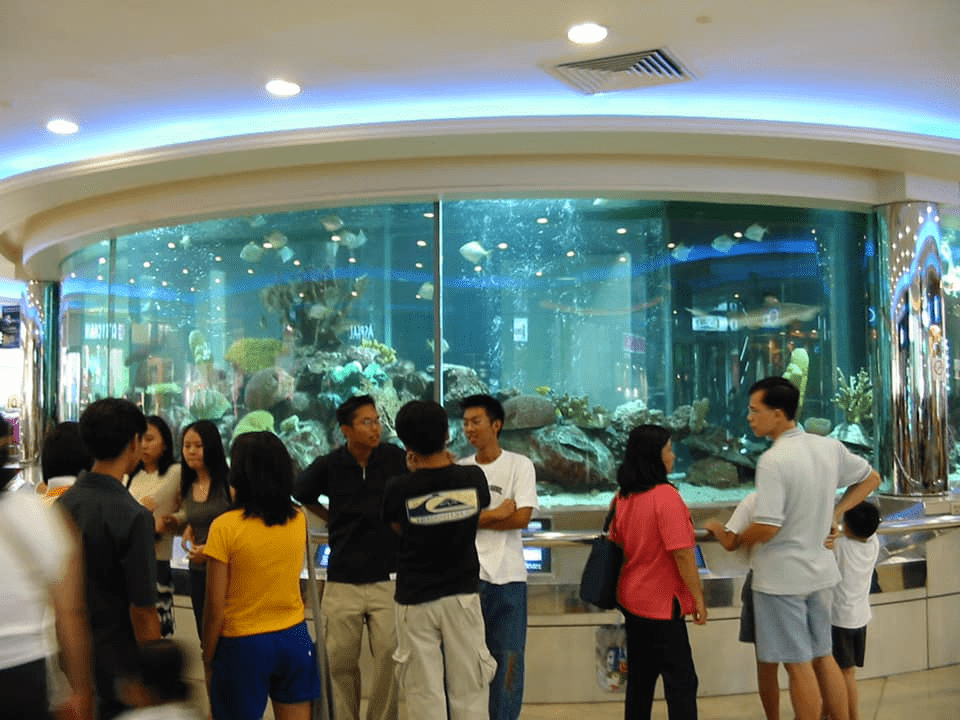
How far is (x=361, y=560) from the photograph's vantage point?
3.72 meters

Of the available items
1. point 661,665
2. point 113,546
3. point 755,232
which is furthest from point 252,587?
point 755,232

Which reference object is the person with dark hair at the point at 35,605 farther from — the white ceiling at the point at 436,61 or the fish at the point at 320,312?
the fish at the point at 320,312

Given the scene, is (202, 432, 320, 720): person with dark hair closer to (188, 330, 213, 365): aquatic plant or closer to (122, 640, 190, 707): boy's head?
(122, 640, 190, 707): boy's head

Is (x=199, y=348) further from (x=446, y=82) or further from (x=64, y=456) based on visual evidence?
(x=64, y=456)

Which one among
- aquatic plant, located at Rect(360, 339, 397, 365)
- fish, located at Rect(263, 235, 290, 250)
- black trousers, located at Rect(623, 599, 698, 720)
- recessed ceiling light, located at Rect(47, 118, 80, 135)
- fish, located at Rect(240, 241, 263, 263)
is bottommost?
black trousers, located at Rect(623, 599, 698, 720)

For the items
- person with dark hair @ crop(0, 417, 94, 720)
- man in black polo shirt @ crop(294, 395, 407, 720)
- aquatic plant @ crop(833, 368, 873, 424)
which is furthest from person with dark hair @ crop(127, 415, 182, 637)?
aquatic plant @ crop(833, 368, 873, 424)

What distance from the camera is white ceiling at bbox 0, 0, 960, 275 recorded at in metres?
4.54

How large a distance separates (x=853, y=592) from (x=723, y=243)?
3239 millimetres

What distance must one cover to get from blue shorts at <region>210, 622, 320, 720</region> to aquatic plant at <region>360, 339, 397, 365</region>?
157 inches

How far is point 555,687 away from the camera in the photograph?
16.3 ft

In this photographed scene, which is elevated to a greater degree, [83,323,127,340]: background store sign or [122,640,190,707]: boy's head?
[83,323,127,340]: background store sign

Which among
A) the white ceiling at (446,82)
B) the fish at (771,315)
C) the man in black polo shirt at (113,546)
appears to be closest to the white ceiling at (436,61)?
the white ceiling at (446,82)

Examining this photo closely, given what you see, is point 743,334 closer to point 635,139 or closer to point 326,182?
point 635,139

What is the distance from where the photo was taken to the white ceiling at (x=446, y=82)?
454cm
